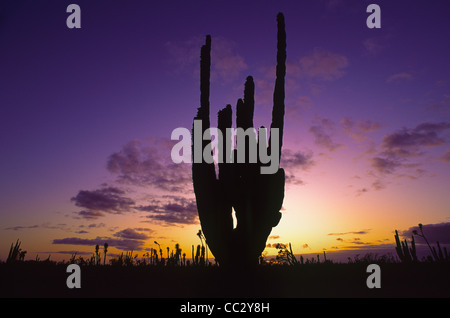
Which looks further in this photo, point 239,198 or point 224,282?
point 239,198

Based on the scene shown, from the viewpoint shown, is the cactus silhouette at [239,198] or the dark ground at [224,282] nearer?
the dark ground at [224,282]

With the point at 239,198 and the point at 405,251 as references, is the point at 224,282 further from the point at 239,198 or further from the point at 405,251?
Result: the point at 405,251

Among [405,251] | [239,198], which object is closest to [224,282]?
[239,198]

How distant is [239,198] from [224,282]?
2430mm

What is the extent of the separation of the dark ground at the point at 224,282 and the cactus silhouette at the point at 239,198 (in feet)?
2.36

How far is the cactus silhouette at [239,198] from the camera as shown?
1037 centimetres

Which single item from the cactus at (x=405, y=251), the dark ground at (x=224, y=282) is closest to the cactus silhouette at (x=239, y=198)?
the dark ground at (x=224, y=282)

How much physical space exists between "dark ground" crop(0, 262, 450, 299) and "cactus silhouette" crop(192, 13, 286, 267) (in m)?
0.72

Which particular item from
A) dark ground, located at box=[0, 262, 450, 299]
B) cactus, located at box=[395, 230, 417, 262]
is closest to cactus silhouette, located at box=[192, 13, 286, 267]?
dark ground, located at box=[0, 262, 450, 299]

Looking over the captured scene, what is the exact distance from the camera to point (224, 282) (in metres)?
9.18

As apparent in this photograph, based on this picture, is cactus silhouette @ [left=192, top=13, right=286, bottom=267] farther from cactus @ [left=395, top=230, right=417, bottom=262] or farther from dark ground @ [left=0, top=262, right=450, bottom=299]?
cactus @ [left=395, top=230, right=417, bottom=262]

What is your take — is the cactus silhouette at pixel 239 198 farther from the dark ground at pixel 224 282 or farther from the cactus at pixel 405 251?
the cactus at pixel 405 251
